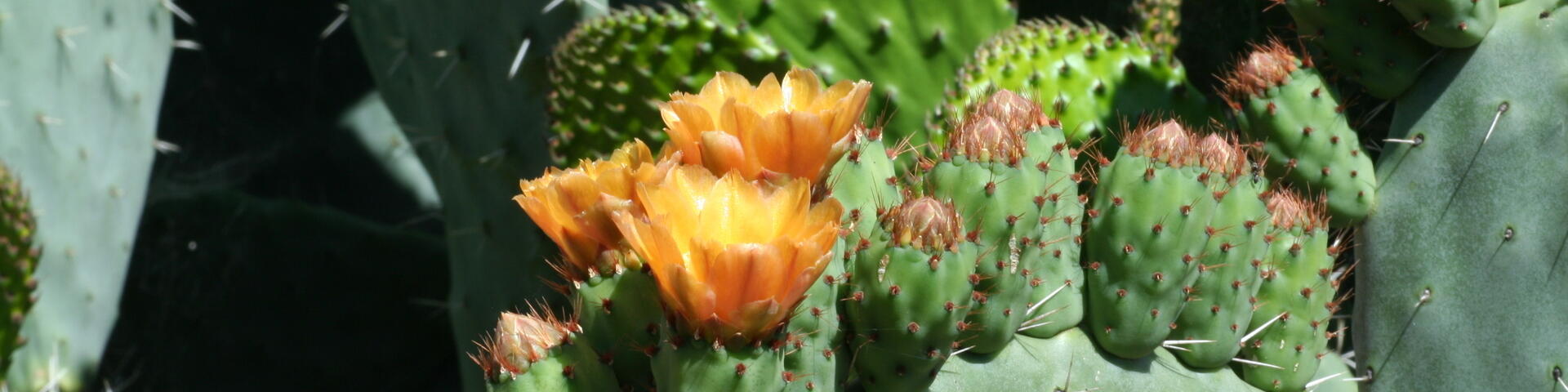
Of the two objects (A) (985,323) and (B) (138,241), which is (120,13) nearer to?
(B) (138,241)

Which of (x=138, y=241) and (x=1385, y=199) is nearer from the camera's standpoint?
(x=1385, y=199)

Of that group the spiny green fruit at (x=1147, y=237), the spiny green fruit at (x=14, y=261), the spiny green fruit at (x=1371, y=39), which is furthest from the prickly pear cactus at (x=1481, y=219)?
the spiny green fruit at (x=14, y=261)

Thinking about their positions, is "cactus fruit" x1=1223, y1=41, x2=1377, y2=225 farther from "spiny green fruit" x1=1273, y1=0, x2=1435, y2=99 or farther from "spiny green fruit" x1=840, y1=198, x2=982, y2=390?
"spiny green fruit" x1=840, y1=198, x2=982, y2=390

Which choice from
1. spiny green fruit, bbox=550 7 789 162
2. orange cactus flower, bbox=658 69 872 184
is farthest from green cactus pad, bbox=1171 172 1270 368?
spiny green fruit, bbox=550 7 789 162

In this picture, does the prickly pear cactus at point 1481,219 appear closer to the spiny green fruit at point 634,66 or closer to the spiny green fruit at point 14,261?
the spiny green fruit at point 634,66

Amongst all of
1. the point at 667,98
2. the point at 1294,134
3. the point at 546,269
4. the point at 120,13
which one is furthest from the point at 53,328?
the point at 1294,134

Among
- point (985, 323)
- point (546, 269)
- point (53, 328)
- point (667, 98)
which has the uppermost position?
point (985, 323)

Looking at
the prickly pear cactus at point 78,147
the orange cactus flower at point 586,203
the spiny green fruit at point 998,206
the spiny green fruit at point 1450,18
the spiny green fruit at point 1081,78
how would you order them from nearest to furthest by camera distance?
1. the orange cactus flower at point 586,203
2. the spiny green fruit at point 998,206
3. the spiny green fruit at point 1450,18
4. the spiny green fruit at point 1081,78
5. the prickly pear cactus at point 78,147
